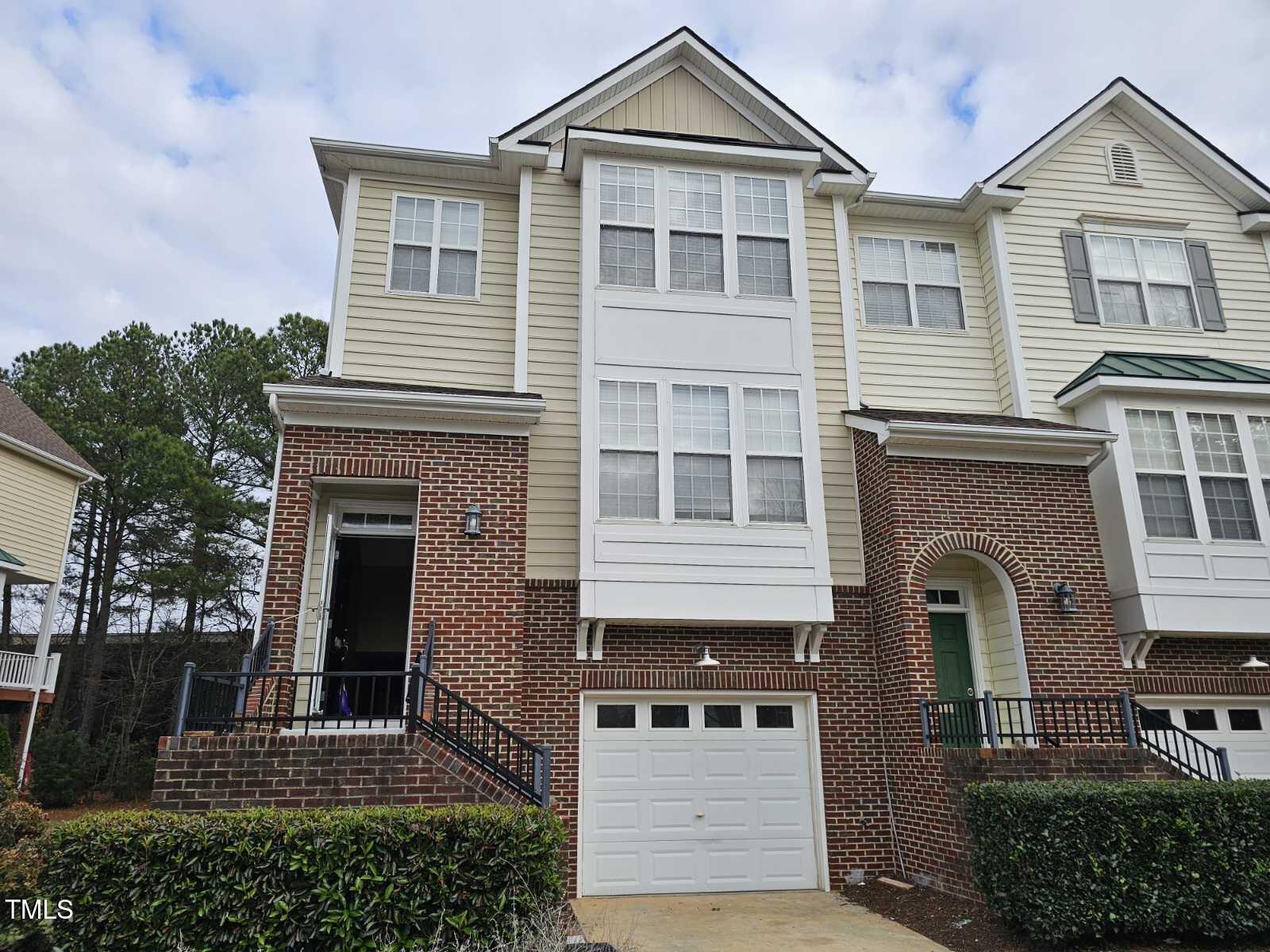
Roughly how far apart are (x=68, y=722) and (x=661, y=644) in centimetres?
2284

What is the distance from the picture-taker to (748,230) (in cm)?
1155

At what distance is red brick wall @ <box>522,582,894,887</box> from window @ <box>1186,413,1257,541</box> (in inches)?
194

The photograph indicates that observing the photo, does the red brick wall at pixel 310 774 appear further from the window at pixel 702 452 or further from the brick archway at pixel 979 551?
the brick archway at pixel 979 551

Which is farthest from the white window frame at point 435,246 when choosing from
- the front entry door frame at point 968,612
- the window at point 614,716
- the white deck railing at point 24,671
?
the white deck railing at point 24,671

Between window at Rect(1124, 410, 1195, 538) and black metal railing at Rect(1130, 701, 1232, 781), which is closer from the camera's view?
black metal railing at Rect(1130, 701, 1232, 781)

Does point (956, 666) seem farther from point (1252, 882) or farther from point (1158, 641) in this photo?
point (1252, 882)

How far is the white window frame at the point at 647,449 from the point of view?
9961mm

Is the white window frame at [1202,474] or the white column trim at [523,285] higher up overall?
the white column trim at [523,285]

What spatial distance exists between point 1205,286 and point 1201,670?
6.11m

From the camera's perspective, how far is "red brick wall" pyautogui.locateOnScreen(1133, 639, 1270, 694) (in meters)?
10.8

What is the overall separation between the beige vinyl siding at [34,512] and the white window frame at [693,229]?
15443 mm

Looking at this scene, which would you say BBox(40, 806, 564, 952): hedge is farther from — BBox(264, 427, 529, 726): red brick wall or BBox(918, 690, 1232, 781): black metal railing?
BBox(918, 690, 1232, 781): black metal railing

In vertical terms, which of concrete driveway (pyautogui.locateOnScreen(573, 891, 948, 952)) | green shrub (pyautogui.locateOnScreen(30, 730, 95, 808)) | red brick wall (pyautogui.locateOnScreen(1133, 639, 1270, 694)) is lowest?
concrete driveway (pyautogui.locateOnScreen(573, 891, 948, 952))

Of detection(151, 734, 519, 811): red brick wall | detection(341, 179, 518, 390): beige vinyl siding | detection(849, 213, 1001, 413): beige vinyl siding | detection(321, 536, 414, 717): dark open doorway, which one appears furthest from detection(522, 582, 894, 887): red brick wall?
detection(849, 213, 1001, 413): beige vinyl siding
